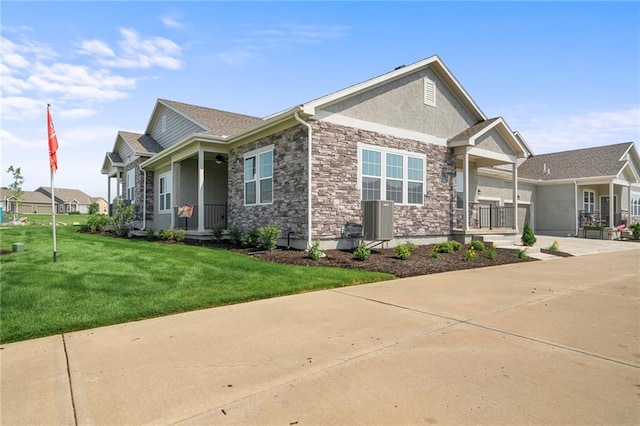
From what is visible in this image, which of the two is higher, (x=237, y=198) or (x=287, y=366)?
(x=237, y=198)

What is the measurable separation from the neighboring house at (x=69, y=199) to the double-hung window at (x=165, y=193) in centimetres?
6639

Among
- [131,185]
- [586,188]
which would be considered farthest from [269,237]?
[586,188]

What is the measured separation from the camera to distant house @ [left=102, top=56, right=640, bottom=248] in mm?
11211

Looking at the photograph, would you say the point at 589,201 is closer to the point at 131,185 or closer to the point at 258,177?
the point at 258,177

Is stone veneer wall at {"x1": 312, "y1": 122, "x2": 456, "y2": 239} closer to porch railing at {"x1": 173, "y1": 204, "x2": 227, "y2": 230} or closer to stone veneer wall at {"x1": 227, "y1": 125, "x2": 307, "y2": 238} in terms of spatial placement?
stone veneer wall at {"x1": 227, "y1": 125, "x2": 307, "y2": 238}

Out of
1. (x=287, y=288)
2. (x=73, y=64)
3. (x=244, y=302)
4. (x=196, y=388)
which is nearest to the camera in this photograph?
(x=196, y=388)

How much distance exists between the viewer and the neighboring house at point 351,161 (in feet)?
36.7

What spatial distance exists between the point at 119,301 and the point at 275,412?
158 inches

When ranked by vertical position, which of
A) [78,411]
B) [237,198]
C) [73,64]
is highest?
[73,64]

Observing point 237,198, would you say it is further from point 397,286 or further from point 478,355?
point 478,355

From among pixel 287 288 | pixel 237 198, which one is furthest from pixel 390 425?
pixel 237 198

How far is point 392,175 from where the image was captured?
1284cm

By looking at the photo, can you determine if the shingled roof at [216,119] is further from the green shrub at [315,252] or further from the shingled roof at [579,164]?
the shingled roof at [579,164]

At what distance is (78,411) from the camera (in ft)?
9.20
